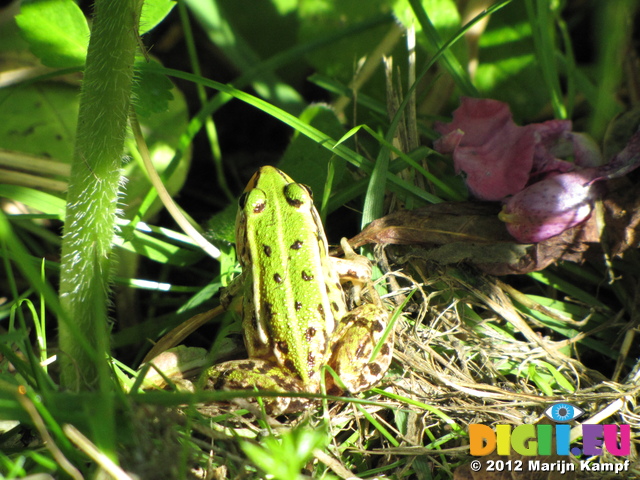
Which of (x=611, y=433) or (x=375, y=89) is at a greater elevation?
(x=375, y=89)

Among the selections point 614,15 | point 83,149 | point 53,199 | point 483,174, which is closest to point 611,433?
point 483,174

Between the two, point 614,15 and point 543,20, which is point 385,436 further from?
point 543,20

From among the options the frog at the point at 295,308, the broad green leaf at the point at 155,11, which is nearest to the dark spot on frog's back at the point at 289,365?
the frog at the point at 295,308

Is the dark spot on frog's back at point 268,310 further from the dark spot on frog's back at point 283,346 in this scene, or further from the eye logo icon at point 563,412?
the eye logo icon at point 563,412

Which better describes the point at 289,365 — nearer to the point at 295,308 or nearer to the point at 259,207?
the point at 295,308

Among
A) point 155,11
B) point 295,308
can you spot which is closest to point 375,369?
point 295,308

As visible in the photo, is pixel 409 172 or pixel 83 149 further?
pixel 409 172

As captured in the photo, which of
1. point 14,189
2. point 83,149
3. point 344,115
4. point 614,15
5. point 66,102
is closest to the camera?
point 614,15
